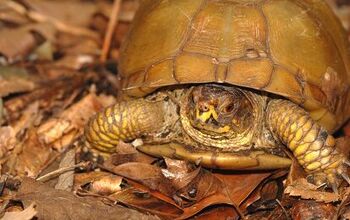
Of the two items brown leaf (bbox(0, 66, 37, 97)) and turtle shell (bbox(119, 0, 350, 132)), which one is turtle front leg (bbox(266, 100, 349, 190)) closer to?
turtle shell (bbox(119, 0, 350, 132))

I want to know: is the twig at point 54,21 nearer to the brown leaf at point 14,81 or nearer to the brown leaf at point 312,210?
the brown leaf at point 14,81

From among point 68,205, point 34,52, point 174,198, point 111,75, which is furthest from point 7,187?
point 34,52

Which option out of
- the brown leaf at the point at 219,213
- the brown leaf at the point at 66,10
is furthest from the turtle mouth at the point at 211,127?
the brown leaf at the point at 66,10

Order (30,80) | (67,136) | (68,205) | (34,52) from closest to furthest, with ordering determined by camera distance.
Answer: (68,205)
(67,136)
(30,80)
(34,52)

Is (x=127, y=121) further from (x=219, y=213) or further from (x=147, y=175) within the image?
(x=219, y=213)

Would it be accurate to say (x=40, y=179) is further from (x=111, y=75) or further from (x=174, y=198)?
(x=111, y=75)

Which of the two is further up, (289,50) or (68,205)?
(289,50)

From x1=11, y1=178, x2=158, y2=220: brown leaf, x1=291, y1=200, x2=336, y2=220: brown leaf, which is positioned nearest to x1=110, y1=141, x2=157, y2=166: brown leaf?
x1=11, y1=178, x2=158, y2=220: brown leaf
